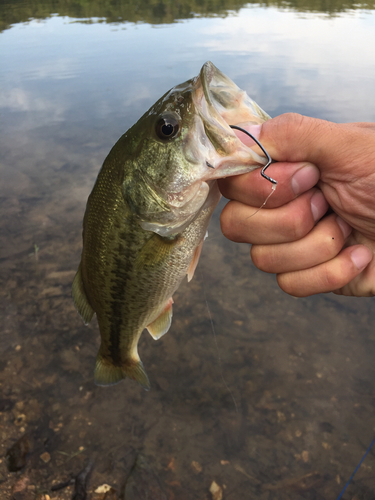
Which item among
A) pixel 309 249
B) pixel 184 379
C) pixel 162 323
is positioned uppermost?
pixel 309 249

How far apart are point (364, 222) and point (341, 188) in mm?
258

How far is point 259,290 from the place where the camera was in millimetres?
4961

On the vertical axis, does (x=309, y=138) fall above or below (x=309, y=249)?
above

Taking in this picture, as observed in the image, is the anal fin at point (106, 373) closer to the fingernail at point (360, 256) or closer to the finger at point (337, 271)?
the finger at point (337, 271)

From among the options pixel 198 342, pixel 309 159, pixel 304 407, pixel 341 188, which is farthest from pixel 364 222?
pixel 198 342

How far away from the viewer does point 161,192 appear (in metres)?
1.70

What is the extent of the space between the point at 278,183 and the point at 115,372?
1.77 metres

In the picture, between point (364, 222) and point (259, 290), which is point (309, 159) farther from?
point (259, 290)

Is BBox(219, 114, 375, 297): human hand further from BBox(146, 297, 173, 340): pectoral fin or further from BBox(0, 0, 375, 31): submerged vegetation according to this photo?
BBox(0, 0, 375, 31): submerged vegetation

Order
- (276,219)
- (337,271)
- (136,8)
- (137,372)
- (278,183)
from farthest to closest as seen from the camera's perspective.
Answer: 1. (136,8)
2. (137,372)
3. (337,271)
4. (276,219)
5. (278,183)

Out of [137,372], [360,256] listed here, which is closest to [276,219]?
[360,256]

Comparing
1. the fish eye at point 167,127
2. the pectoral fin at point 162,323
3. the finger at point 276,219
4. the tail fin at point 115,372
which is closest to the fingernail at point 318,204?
the finger at point 276,219

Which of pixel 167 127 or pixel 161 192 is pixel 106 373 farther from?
pixel 167 127

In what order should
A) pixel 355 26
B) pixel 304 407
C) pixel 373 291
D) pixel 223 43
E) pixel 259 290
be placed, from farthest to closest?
pixel 355 26 → pixel 223 43 → pixel 259 290 → pixel 304 407 → pixel 373 291
